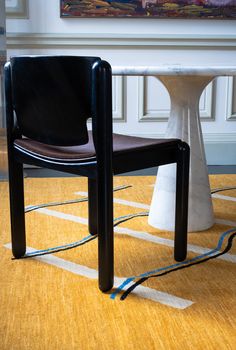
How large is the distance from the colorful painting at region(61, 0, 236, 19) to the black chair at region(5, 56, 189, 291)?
1.34 meters

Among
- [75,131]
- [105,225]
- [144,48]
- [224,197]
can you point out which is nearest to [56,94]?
[75,131]

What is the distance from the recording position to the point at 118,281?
112 cm

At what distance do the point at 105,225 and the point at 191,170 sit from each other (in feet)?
1.70

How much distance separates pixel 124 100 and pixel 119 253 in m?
1.32

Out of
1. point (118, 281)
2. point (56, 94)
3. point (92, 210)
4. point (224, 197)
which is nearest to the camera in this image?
point (56, 94)

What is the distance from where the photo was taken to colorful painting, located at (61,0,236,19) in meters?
2.37

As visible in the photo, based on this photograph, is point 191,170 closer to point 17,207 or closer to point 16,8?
point 17,207

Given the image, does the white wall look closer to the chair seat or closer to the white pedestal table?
the white pedestal table

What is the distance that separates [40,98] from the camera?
3.40 ft

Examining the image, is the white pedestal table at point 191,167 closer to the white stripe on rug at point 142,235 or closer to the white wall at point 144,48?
the white stripe on rug at point 142,235

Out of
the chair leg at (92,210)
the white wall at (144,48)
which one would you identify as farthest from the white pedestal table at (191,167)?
the white wall at (144,48)

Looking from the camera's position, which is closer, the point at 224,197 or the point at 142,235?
the point at 142,235

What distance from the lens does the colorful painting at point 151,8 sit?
7.77ft

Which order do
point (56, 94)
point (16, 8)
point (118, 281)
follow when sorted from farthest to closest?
point (16, 8)
point (118, 281)
point (56, 94)
